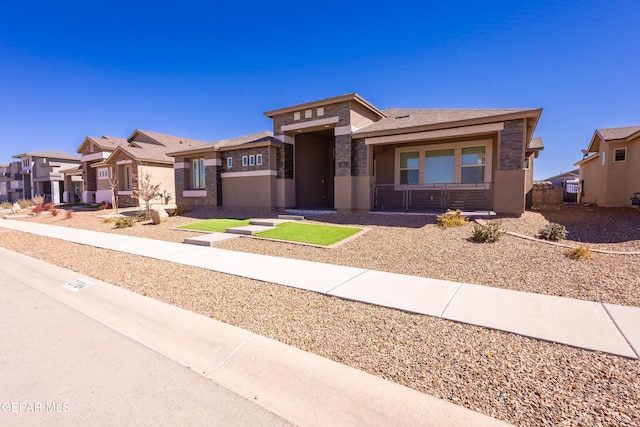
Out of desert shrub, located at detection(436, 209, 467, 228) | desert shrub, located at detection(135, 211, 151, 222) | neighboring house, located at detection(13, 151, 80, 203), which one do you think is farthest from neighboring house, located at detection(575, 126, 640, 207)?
neighboring house, located at detection(13, 151, 80, 203)

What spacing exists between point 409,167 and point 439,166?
1487mm

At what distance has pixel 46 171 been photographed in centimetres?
4188

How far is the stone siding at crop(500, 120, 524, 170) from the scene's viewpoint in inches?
469

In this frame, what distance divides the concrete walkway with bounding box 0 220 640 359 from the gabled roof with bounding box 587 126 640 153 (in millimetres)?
16866

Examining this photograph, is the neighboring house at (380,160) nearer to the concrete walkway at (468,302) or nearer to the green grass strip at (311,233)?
the green grass strip at (311,233)

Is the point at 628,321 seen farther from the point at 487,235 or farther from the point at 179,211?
the point at 179,211

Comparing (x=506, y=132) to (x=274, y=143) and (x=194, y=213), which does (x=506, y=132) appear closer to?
(x=274, y=143)

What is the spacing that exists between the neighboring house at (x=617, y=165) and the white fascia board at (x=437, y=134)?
9.49 metres

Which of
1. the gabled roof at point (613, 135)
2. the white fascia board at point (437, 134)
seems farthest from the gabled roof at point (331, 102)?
the gabled roof at point (613, 135)

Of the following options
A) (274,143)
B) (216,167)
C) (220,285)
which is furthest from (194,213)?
(220,285)

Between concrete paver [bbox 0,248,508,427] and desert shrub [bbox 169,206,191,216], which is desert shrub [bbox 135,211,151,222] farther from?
concrete paver [bbox 0,248,508,427]

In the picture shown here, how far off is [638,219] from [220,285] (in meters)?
15.6

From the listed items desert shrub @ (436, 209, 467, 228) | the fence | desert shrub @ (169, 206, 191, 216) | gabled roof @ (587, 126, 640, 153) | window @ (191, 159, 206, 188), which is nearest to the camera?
desert shrub @ (436, 209, 467, 228)

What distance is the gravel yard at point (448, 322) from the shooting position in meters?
2.90
